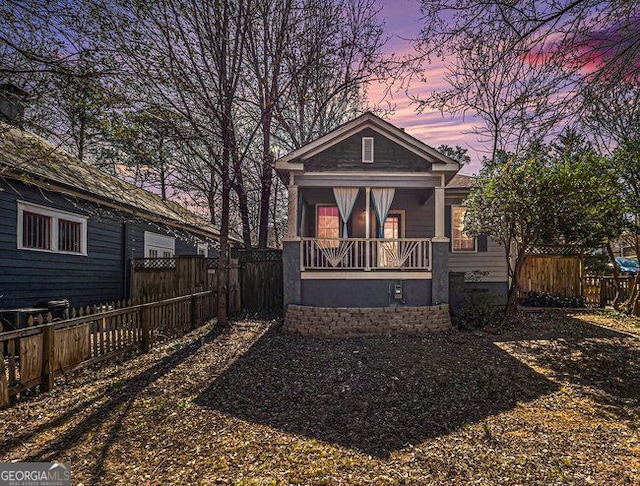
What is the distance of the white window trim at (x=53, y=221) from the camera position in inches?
347

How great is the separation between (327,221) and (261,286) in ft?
11.1

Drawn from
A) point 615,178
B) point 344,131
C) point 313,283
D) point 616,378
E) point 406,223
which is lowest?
point 616,378

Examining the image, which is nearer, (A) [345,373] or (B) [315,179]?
(A) [345,373]

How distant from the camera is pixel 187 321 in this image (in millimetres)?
9500

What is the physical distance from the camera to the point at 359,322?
30.5 feet

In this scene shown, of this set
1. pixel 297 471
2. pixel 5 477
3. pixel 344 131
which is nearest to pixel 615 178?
pixel 344 131

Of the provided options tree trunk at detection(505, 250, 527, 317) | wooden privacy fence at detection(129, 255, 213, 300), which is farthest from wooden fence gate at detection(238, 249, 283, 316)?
tree trunk at detection(505, 250, 527, 317)

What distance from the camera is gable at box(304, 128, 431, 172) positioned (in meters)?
10.2

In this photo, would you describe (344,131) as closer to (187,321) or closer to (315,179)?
(315,179)

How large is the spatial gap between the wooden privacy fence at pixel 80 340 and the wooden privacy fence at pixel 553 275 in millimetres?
12309

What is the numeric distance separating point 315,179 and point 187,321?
5108 mm

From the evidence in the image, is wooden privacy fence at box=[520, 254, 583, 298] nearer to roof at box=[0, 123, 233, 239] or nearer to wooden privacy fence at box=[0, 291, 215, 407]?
wooden privacy fence at box=[0, 291, 215, 407]

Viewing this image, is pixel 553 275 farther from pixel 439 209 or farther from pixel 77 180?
pixel 77 180

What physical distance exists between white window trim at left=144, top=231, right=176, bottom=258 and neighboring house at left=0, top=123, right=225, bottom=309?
0.08m
